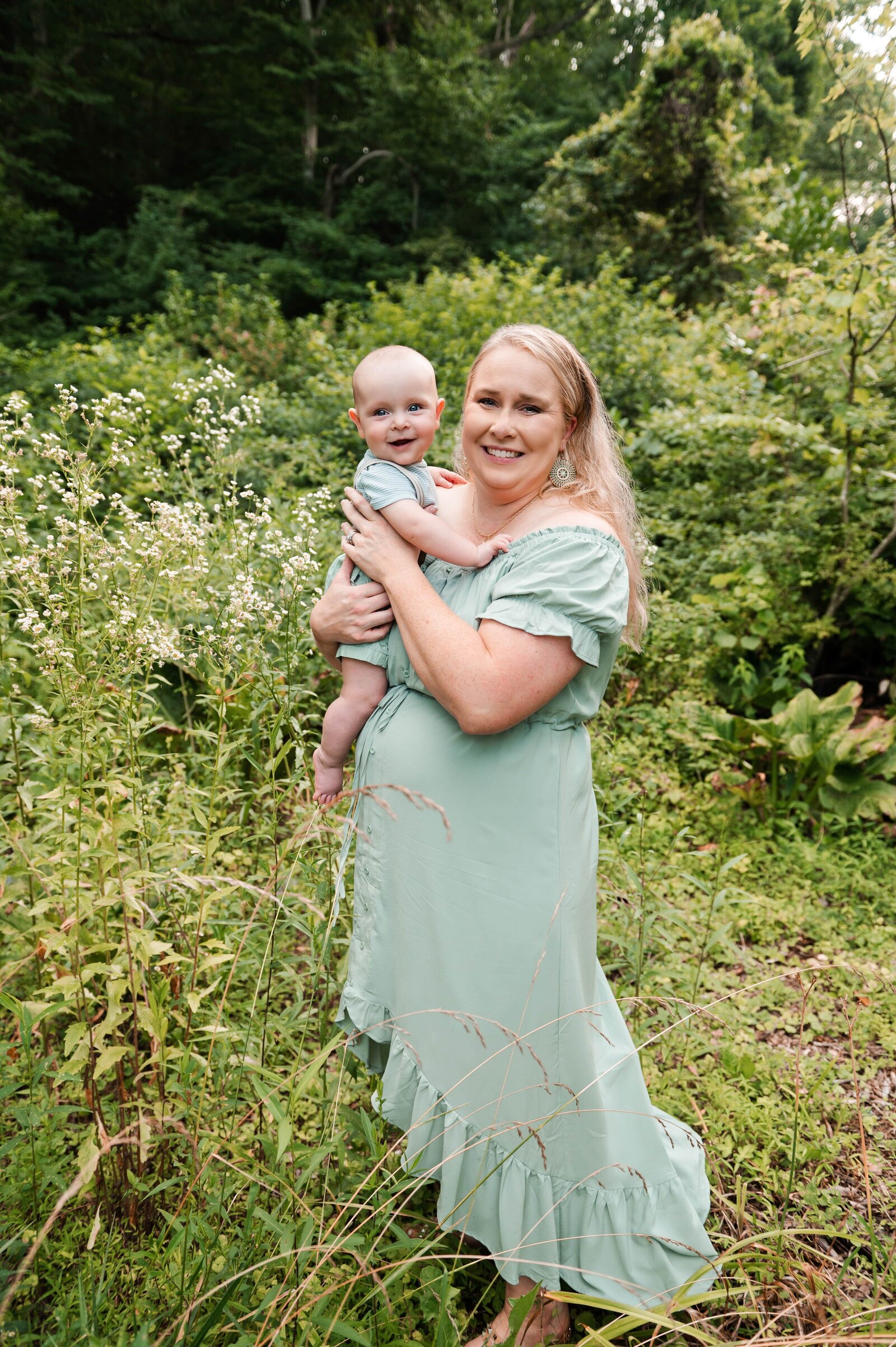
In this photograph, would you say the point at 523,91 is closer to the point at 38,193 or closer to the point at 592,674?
the point at 38,193

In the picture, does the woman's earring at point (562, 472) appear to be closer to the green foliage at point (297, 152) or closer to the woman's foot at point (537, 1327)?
the woman's foot at point (537, 1327)

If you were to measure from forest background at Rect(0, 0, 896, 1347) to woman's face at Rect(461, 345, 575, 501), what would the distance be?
0.53 m

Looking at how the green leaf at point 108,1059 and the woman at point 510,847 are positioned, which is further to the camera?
the green leaf at point 108,1059

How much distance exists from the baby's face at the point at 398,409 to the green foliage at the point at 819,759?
2.68m

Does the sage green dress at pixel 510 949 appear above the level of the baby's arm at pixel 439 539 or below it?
below

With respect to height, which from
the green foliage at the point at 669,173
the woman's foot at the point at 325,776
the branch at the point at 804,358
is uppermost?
the green foliage at the point at 669,173

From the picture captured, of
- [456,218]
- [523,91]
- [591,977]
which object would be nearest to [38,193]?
[456,218]

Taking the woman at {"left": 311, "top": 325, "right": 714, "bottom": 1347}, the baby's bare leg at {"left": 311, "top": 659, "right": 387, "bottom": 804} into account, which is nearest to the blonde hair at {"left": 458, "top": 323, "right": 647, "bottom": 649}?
the woman at {"left": 311, "top": 325, "right": 714, "bottom": 1347}

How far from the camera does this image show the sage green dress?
1.48m

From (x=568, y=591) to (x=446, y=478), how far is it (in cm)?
69

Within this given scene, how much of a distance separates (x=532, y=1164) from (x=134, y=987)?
839 mm

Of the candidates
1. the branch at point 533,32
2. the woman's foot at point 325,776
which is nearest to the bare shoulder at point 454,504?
the woman's foot at point 325,776

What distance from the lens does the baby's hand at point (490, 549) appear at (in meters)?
1.56

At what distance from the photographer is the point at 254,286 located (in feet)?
39.8
